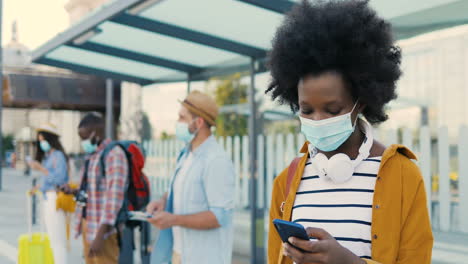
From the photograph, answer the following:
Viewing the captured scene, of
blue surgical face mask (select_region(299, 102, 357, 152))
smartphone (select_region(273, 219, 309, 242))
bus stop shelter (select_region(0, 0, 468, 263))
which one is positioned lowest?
smartphone (select_region(273, 219, 309, 242))

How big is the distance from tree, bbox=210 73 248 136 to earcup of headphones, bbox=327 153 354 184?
406cm

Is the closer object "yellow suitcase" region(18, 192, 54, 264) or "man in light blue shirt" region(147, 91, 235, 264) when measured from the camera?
"man in light blue shirt" region(147, 91, 235, 264)

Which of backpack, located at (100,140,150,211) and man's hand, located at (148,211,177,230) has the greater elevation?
backpack, located at (100,140,150,211)

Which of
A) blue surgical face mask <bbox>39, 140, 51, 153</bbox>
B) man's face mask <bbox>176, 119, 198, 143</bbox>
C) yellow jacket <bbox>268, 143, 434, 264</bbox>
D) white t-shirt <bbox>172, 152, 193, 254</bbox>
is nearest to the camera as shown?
yellow jacket <bbox>268, 143, 434, 264</bbox>

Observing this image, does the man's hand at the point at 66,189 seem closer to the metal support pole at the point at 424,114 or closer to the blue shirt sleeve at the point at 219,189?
the blue shirt sleeve at the point at 219,189

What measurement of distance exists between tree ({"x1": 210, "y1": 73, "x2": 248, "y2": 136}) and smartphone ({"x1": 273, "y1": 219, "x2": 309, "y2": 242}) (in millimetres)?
4217

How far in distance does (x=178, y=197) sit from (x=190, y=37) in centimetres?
215

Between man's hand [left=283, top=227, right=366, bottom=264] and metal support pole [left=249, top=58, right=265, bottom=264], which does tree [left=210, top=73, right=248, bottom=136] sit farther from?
man's hand [left=283, top=227, right=366, bottom=264]

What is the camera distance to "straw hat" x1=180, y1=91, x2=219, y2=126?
3531 mm

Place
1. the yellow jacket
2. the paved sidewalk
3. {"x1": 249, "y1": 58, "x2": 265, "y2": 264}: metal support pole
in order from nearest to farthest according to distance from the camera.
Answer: the yellow jacket
{"x1": 249, "y1": 58, "x2": 265, "y2": 264}: metal support pole
the paved sidewalk

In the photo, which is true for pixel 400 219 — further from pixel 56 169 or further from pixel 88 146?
pixel 56 169

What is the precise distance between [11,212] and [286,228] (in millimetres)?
12775

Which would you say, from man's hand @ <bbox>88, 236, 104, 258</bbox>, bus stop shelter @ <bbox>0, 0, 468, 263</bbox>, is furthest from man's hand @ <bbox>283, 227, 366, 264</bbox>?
man's hand @ <bbox>88, 236, 104, 258</bbox>

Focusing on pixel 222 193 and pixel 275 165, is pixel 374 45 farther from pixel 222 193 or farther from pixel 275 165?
pixel 275 165
